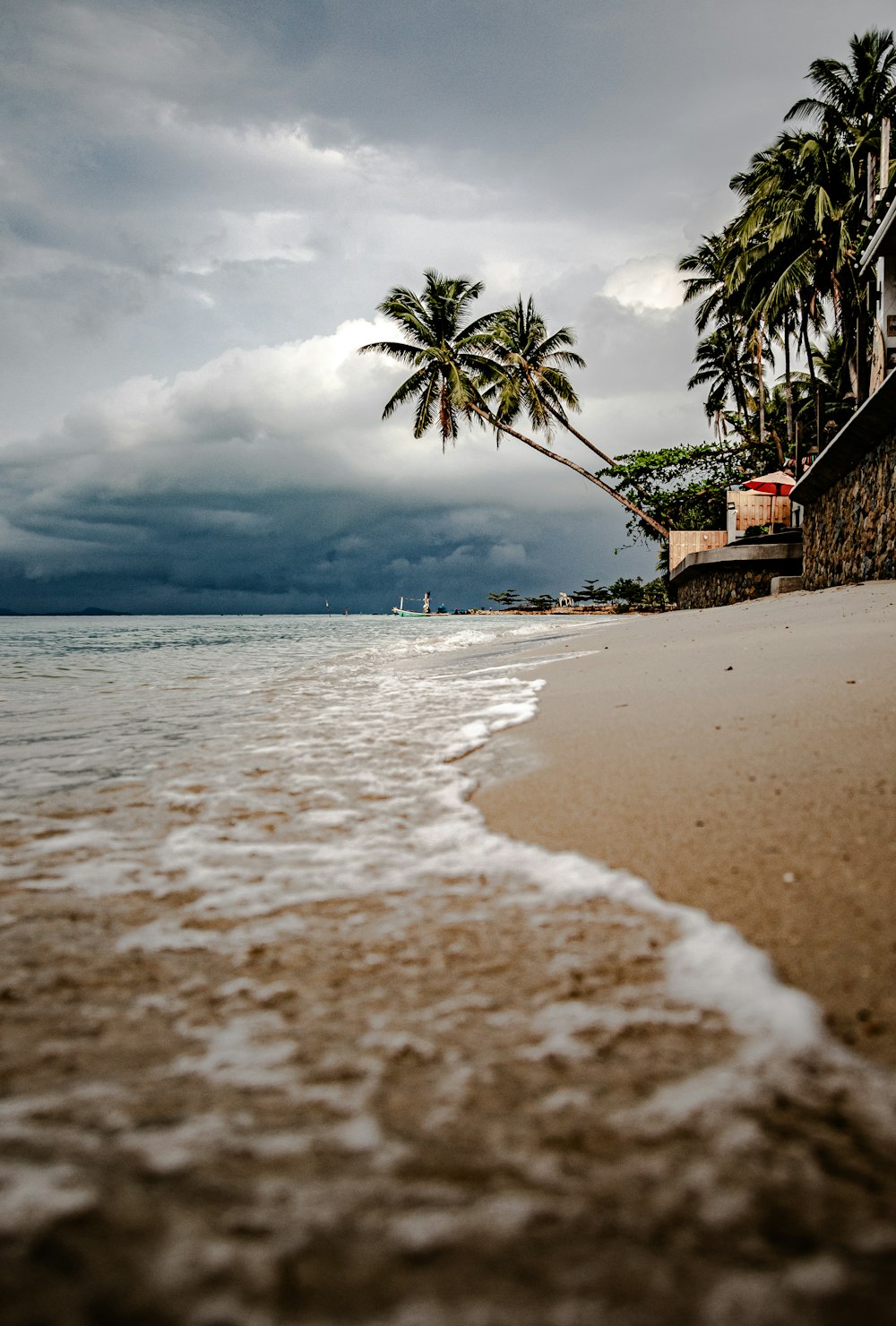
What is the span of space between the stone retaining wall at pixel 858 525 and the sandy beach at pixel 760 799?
337 cm

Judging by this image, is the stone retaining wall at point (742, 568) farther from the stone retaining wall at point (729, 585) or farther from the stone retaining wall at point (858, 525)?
the stone retaining wall at point (858, 525)

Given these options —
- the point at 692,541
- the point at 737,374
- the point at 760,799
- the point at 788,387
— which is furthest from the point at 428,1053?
the point at 737,374

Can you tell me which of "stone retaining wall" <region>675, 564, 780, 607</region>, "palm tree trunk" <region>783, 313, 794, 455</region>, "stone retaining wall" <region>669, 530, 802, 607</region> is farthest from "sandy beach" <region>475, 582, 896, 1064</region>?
"palm tree trunk" <region>783, 313, 794, 455</region>

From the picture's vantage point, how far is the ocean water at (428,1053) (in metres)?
0.74

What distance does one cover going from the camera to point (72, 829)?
7.15 feet

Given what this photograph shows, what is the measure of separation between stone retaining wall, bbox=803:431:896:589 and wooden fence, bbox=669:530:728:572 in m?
5.43

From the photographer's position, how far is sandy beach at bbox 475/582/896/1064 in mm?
1241

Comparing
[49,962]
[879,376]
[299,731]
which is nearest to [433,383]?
[879,376]

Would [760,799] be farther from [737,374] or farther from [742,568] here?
[737,374]

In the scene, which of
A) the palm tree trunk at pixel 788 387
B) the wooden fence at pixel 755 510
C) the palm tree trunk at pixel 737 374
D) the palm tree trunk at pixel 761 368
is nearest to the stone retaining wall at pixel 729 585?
the wooden fence at pixel 755 510

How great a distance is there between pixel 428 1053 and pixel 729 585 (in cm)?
1243

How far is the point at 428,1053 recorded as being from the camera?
1039mm

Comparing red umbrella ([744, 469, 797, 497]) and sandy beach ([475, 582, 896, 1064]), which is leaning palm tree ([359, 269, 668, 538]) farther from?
sandy beach ([475, 582, 896, 1064])

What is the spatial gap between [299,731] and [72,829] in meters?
1.54
